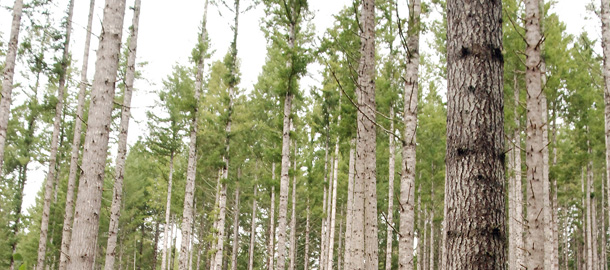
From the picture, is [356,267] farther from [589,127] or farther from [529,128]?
[589,127]

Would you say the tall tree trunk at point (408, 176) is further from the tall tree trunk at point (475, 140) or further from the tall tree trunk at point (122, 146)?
the tall tree trunk at point (122, 146)

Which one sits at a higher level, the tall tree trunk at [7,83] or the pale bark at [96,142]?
the tall tree trunk at [7,83]

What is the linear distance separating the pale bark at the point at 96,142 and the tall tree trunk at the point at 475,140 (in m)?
4.52

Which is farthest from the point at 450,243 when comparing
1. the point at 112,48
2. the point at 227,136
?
the point at 227,136

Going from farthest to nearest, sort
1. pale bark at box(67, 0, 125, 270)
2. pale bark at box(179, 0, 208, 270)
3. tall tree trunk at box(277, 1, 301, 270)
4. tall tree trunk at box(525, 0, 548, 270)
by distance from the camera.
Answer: pale bark at box(179, 0, 208, 270)
tall tree trunk at box(277, 1, 301, 270)
tall tree trunk at box(525, 0, 548, 270)
pale bark at box(67, 0, 125, 270)

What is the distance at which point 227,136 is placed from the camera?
623 inches

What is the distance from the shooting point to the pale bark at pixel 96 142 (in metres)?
5.39

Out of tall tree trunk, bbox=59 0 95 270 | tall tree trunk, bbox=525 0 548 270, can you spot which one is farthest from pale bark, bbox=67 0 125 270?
tall tree trunk, bbox=59 0 95 270

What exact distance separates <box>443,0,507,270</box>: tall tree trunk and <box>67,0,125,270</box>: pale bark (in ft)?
14.8

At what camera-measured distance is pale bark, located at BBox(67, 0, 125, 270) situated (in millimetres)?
5387

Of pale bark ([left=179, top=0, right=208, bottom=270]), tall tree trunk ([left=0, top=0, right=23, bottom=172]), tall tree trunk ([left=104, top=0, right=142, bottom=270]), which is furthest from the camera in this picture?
pale bark ([left=179, top=0, right=208, bottom=270])

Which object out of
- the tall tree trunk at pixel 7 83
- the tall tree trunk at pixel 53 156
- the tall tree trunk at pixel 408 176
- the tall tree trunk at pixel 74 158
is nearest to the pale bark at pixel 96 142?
the tall tree trunk at pixel 408 176

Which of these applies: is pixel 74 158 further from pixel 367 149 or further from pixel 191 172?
pixel 367 149

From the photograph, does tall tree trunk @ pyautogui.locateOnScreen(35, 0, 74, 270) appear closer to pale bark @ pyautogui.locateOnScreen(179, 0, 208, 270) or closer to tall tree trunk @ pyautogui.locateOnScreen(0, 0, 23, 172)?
tall tree trunk @ pyautogui.locateOnScreen(0, 0, 23, 172)
